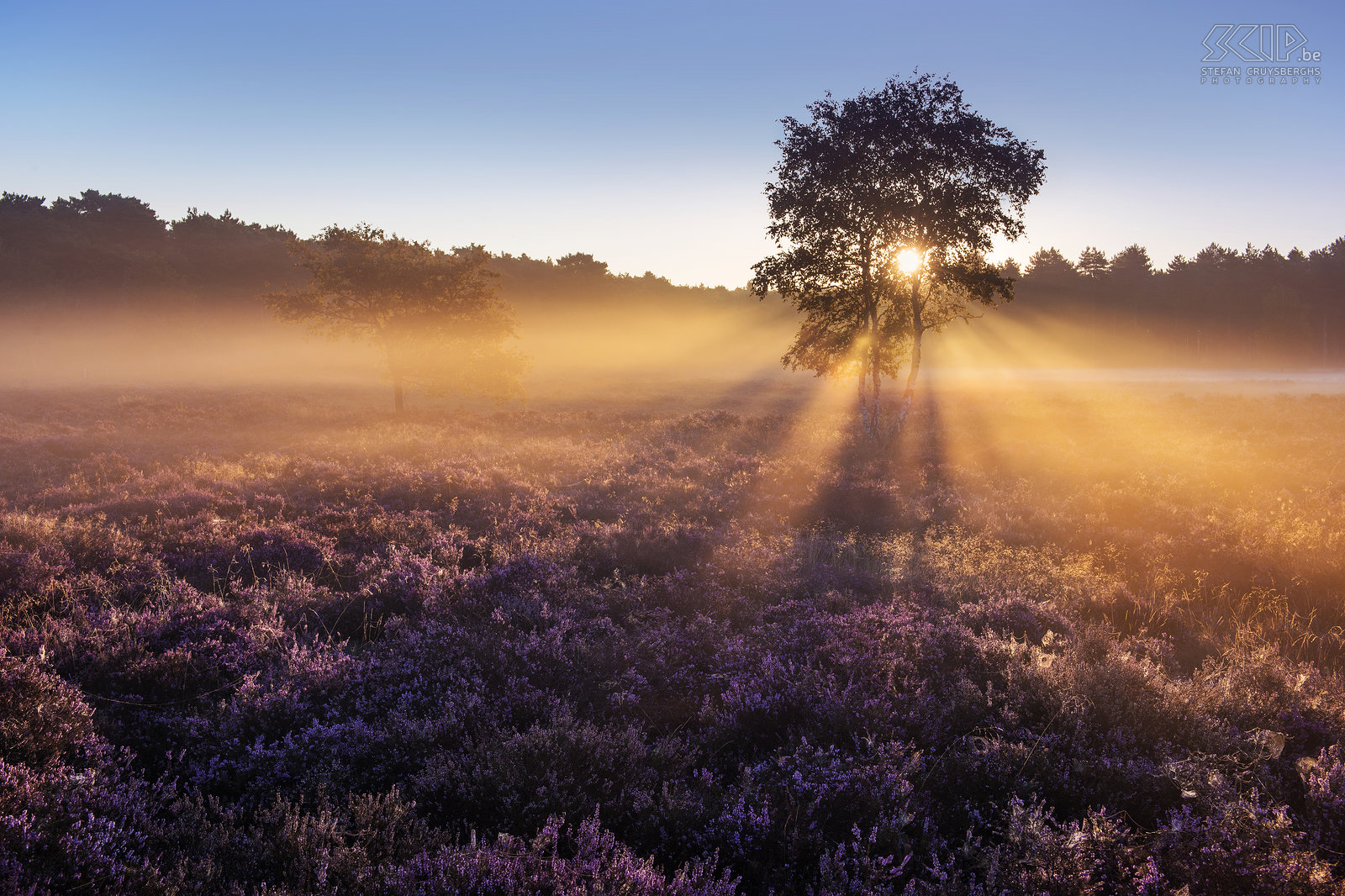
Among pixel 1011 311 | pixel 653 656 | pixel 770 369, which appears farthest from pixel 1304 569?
pixel 1011 311

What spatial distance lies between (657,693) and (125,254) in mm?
74597

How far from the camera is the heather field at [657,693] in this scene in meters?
2.99

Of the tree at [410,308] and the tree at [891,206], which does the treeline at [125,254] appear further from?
the tree at [891,206]

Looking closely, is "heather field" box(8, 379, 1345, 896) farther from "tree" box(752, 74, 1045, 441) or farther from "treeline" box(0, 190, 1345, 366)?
"treeline" box(0, 190, 1345, 366)

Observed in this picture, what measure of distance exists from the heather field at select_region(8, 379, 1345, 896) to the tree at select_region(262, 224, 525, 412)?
49.7ft

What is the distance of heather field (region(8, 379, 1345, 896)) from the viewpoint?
2986 millimetres

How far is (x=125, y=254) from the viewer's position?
182 feet

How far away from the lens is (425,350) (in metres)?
26.8

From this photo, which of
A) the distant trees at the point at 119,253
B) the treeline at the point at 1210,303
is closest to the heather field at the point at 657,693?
the distant trees at the point at 119,253

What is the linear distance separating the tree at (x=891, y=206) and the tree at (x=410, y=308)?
43.9 ft

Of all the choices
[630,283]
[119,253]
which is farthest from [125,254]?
[630,283]

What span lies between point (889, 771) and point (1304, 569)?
843 cm

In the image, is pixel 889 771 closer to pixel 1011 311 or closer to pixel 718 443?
pixel 718 443

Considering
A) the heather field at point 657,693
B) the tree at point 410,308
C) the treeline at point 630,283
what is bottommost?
the heather field at point 657,693
